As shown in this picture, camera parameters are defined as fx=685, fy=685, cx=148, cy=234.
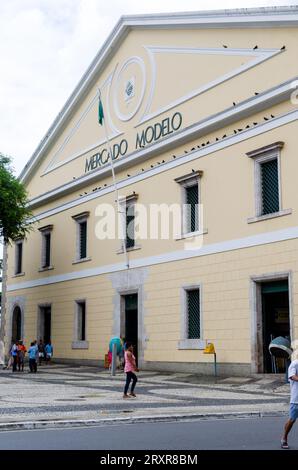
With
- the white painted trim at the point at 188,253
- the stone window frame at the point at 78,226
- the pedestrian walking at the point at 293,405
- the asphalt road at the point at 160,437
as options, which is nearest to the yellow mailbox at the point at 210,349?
the white painted trim at the point at 188,253

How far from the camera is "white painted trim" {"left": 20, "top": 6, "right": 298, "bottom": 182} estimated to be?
76.5 feet

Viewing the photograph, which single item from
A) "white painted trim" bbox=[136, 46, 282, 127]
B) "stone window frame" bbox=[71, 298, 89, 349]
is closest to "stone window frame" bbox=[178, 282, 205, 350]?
"white painted trim" bbox=[136, 46, 282, 127]

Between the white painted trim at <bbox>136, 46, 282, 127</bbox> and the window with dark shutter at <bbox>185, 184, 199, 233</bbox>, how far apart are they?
12.2 ft

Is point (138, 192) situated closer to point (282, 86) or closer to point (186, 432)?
point (282, 86)

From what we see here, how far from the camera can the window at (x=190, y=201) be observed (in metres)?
26.4

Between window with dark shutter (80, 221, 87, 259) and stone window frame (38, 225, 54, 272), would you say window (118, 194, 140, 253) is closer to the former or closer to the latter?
window with dark shutter (80, 221, 87, 259)

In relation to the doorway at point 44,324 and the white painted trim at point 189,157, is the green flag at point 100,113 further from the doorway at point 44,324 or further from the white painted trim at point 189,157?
the doorway at point 44,324

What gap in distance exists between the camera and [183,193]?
27.3 meters

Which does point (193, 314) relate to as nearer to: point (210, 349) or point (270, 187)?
point (210, 349)

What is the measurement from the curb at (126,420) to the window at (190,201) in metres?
12.6

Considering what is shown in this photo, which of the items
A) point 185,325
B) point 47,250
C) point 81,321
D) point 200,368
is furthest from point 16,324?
point 200,368

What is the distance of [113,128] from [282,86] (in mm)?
11893
